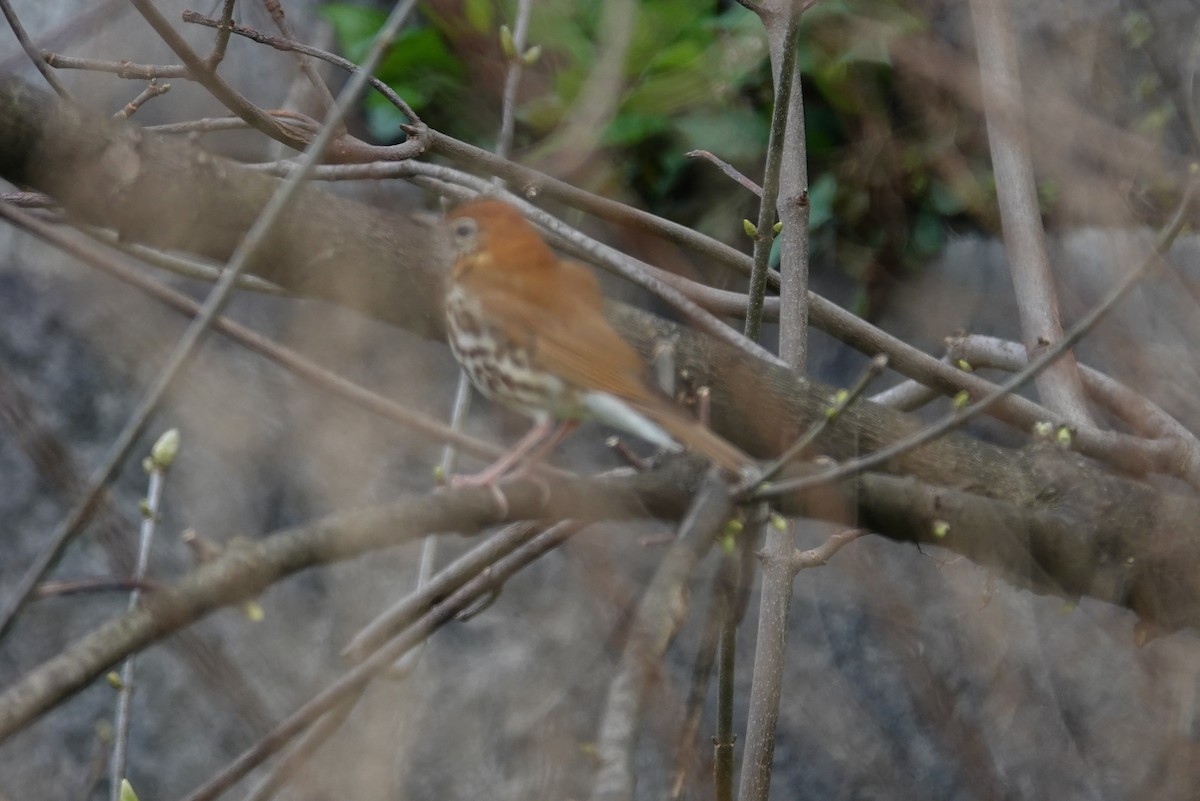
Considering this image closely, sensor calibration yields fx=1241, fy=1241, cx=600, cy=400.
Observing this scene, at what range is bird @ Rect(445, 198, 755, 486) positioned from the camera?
1886 mm

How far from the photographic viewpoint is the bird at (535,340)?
1886 mm

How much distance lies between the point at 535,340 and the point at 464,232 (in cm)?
26

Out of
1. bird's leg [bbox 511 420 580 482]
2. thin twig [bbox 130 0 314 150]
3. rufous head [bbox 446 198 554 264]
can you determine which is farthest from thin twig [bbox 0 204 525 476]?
rufous head [bbox 446 198 554 264]

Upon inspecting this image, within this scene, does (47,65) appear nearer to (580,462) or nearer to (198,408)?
(198,408)

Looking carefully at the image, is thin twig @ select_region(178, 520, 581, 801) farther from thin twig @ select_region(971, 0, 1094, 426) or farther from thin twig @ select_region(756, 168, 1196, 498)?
thin twig @ select_region(971, 0, 1094, 426)

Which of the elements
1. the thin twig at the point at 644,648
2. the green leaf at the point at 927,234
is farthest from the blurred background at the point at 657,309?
the thin twig at the point at 644,648

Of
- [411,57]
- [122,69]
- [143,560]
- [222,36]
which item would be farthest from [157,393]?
[411,57]

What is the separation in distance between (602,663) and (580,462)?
66cm

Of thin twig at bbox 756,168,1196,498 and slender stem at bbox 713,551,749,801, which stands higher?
thin twig at bbox 756,168,1196,498

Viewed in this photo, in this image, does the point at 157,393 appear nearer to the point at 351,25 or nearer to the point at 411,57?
the point at 411,57

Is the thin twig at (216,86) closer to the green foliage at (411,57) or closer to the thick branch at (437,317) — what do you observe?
the thick branch at (437,317)

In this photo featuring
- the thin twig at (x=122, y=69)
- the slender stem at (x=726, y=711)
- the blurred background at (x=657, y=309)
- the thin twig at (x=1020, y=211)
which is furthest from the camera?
the blurred background at (x=657, y=309)

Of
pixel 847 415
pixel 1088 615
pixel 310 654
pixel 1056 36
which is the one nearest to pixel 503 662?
pixel 310 654

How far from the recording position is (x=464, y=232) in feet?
6.87
